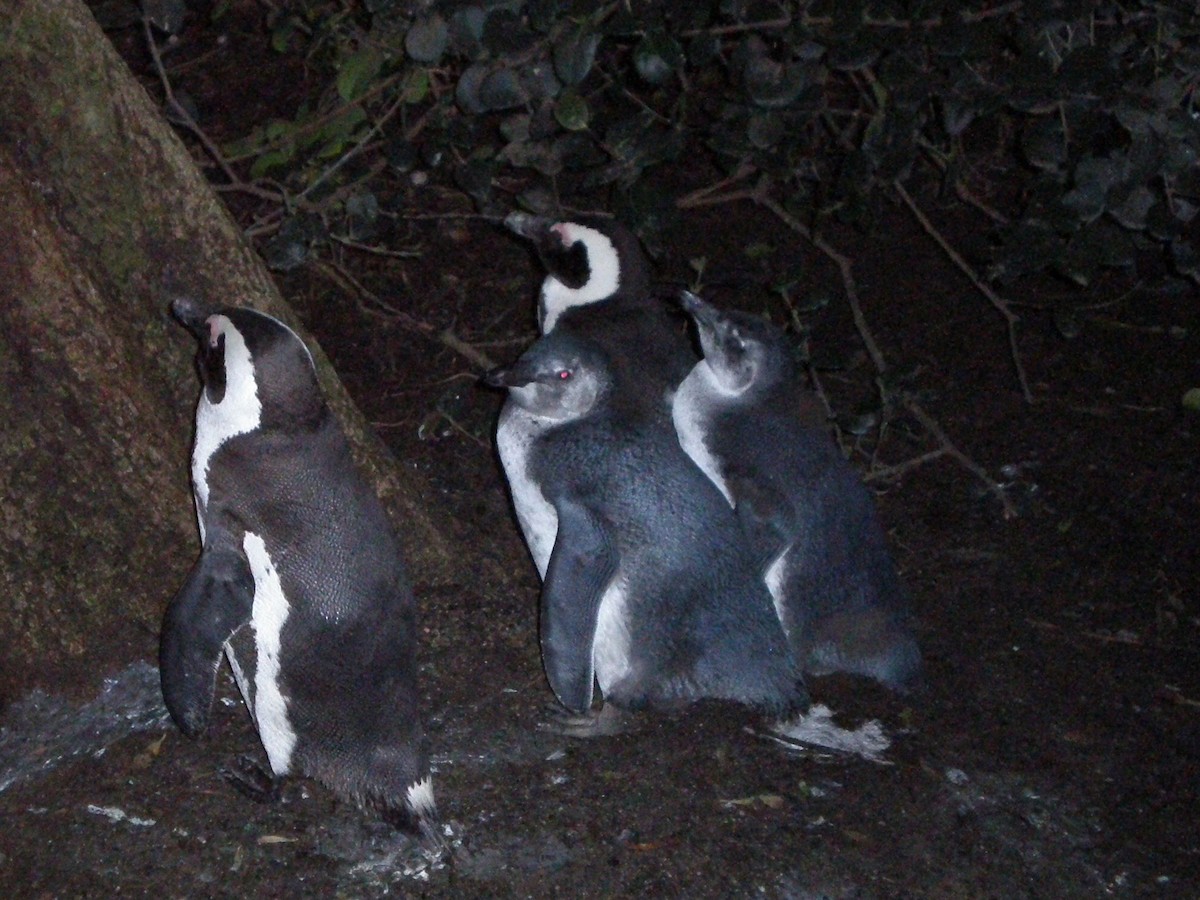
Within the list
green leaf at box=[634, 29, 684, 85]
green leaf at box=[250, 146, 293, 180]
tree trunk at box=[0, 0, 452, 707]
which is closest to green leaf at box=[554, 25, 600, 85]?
green leaf at box=[634, 29, 684, 85]

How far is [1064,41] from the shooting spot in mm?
3219

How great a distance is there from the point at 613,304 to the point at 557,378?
539mm

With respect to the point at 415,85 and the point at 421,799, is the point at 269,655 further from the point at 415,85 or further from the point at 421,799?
the point at 415,85

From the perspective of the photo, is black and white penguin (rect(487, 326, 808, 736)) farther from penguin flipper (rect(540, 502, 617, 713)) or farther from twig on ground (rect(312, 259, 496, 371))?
twig on ground (rect(312, 259, 496, 371))

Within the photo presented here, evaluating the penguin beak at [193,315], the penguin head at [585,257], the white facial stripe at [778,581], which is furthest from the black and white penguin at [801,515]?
the penguin beak at [193,315]

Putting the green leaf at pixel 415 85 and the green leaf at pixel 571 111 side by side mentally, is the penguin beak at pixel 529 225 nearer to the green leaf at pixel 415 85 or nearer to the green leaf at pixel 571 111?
the green leaf at pixel 571 111

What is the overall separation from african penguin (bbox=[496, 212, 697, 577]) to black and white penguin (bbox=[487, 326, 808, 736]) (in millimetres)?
185

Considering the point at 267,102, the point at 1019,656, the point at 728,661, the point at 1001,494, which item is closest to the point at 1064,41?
the point at 1001,494

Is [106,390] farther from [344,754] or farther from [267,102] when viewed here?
[267,102]

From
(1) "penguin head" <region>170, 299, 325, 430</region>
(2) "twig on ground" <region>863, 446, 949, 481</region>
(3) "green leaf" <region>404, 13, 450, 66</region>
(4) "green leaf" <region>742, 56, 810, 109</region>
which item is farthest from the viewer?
(2) "twig on ground" <region>863, 446, 949, 481</region>

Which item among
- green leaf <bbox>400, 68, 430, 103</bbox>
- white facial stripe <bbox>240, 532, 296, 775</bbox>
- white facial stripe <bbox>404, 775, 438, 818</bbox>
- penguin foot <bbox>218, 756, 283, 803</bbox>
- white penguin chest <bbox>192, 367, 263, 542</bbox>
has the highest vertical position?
green leaf <bbox>400, 68, 430, 103</bbox>

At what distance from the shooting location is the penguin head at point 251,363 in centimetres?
219

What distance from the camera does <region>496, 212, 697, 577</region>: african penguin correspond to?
295 centimetres

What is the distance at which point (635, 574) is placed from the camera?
2590 mm
